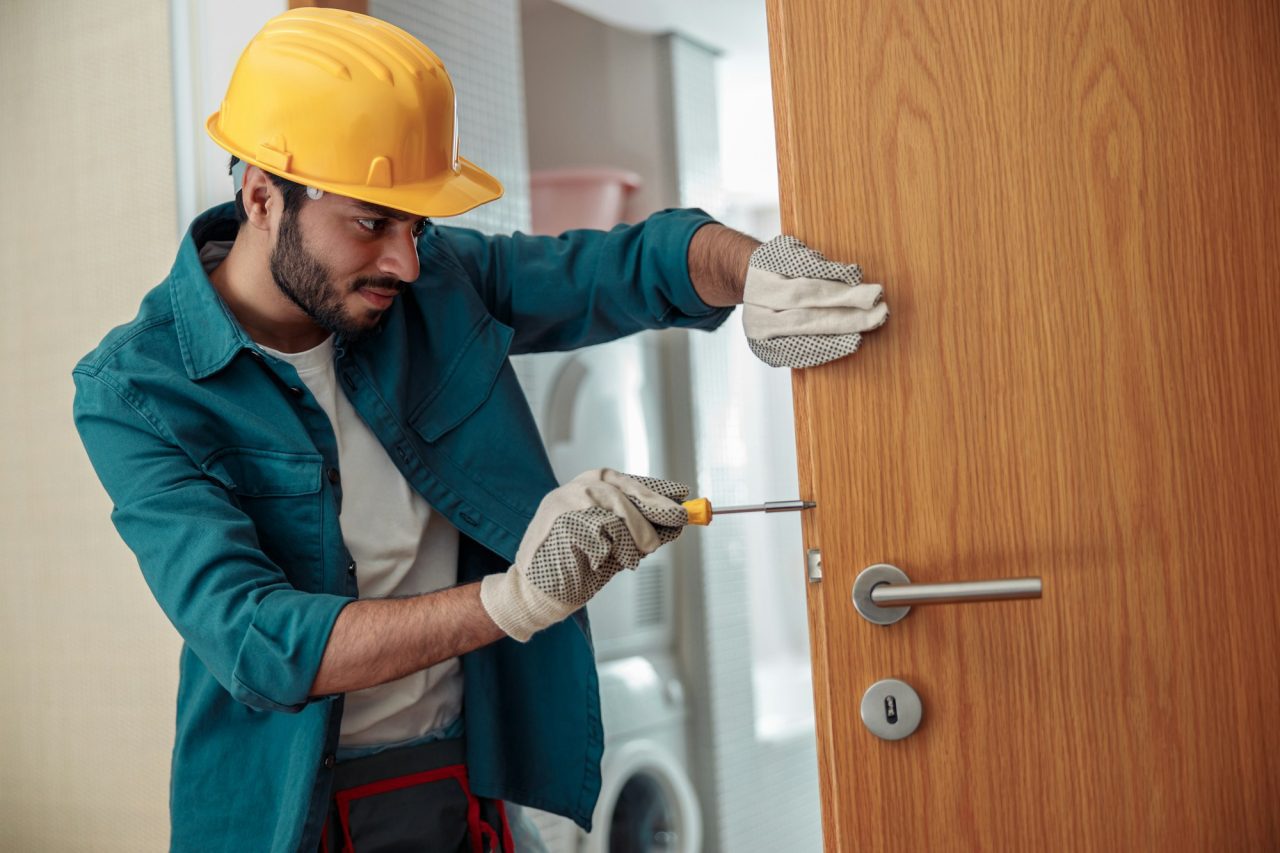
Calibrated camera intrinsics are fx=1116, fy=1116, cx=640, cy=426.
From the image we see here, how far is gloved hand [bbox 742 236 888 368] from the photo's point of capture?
3.36 ft

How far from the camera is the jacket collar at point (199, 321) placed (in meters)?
1.22

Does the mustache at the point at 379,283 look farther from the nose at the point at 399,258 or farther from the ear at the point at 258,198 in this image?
the ear at the point at 258,198

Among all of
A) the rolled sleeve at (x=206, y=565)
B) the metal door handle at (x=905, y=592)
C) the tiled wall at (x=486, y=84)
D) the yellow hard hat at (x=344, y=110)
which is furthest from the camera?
the tiled wall at (x=486, y=84)

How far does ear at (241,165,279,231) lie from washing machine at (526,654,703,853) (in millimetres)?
1639

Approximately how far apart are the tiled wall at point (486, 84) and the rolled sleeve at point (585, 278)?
63 cm

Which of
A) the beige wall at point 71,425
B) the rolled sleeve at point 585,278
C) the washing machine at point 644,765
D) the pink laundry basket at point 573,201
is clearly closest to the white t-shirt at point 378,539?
the rolled sleeve at point 585,278

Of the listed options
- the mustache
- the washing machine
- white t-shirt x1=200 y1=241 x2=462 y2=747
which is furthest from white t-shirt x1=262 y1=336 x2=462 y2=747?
the washing machine

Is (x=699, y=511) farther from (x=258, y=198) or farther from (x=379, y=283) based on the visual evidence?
(x=258, y=198)

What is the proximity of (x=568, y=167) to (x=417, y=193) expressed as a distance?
2.02 m

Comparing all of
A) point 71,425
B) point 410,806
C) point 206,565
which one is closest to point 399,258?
point 206,565

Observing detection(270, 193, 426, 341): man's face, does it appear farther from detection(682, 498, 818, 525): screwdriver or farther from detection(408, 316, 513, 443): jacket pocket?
detection(682, 498, 818, 525): screwdriver

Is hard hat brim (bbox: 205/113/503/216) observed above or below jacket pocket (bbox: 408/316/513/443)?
above

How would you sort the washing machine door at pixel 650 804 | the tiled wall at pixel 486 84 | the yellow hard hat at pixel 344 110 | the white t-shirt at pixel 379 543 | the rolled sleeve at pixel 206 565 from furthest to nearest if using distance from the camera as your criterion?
the washing machine door at pixel 650 804
the tiled wall at pixel 486 84
the white t-shirt at pixel 379 543
the yellow hard hat at pixel 344 110
the rolled sleeve at pixel 206 565

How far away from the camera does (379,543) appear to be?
4.35ft
